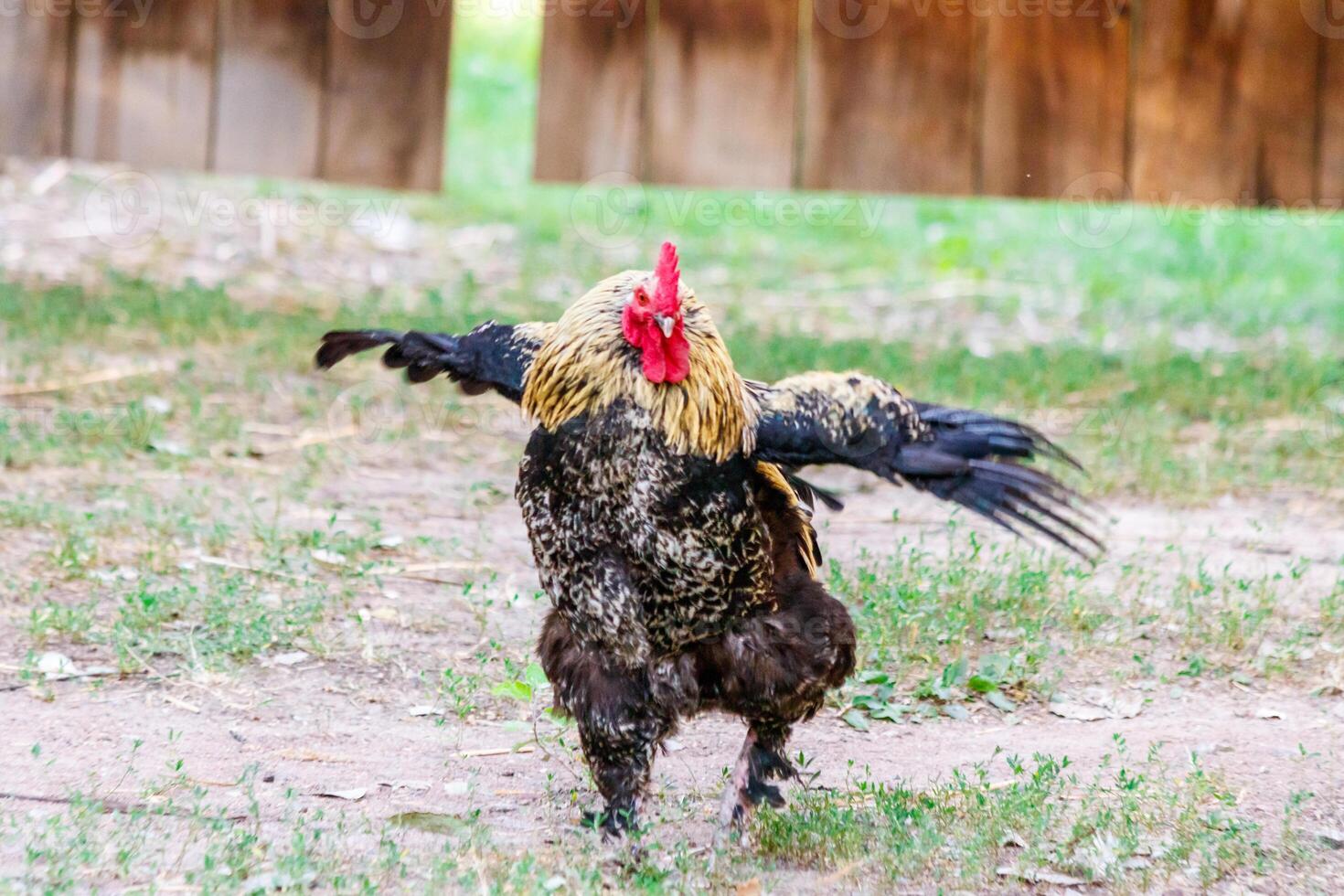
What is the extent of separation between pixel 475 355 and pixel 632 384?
0.70 meters

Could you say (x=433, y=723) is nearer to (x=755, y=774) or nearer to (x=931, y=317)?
(x=755, y=774)

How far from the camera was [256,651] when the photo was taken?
4660 millimetres

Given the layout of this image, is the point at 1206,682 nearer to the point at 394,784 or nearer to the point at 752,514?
the point at 752,514

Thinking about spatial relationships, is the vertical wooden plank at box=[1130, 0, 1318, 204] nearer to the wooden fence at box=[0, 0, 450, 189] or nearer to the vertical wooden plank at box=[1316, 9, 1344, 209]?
the vertical wooden plank at box=[1316, 9, 1344, 209]

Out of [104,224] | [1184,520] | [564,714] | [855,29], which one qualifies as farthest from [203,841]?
[104,224]

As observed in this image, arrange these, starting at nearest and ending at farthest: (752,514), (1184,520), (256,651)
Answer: (752,514) < (256,651) < (1184,520)

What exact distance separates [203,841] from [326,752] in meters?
0.70

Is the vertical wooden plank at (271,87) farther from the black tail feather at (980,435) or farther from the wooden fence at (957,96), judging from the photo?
the black tail feather at (980,435)

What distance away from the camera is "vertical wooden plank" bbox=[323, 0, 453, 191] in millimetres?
6934

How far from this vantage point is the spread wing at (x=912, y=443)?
347 centimetres

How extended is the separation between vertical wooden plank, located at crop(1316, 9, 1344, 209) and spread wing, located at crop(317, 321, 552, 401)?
4579 millimetres

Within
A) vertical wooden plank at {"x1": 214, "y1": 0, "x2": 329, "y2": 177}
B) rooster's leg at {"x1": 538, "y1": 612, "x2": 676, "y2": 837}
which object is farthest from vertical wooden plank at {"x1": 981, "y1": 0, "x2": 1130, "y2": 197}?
rooster's leg at {"x1": 538, "y1": 612, "x2": 676, "y2": 837}

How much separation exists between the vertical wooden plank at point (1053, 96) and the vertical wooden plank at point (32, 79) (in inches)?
170

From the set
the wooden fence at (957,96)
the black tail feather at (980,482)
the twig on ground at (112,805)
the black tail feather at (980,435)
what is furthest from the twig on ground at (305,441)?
the black tail feather at (980,482)
